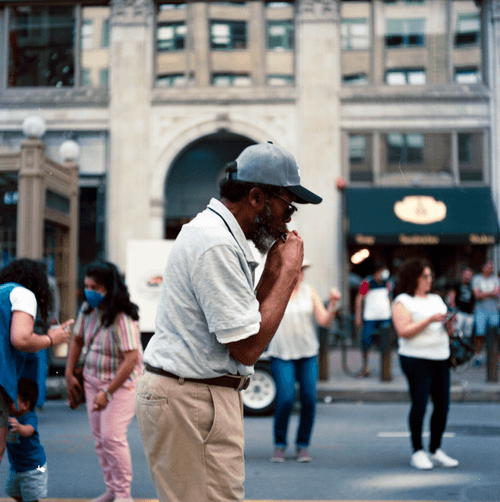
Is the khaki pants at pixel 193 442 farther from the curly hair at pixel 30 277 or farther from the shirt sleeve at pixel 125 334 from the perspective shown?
the shirt sleeve at pixel 125 334

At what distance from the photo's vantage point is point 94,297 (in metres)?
4.84

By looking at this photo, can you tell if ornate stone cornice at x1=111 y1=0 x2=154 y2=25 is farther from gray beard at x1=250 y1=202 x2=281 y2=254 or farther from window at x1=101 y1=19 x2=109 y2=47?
gray beard at x1=250 y1=202 x2=281 y2=254

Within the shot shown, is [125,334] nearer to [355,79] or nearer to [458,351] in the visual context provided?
[458,351]

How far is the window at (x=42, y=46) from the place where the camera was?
720 inches

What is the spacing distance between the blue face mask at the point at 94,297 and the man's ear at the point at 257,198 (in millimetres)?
2838

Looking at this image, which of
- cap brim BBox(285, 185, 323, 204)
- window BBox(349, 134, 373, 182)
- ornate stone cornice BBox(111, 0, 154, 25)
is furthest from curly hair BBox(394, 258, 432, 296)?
ornate stone cornice BBox(111, 0, 154, 25)

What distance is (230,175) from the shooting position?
229 centimetres

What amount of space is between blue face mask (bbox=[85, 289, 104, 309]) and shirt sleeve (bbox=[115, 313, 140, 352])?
0.20m

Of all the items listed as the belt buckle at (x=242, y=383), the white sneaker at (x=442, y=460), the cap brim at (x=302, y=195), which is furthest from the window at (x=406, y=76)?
the belt buckle at (x=242, y=383)

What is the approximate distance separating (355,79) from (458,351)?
12652 millimetres

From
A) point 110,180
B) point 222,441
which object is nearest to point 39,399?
point 222,441

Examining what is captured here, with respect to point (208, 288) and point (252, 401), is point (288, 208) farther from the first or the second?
point (252, 401)

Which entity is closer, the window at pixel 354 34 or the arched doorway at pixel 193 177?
the window at pixel 354 34

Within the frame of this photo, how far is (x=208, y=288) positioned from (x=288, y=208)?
0.41 m
